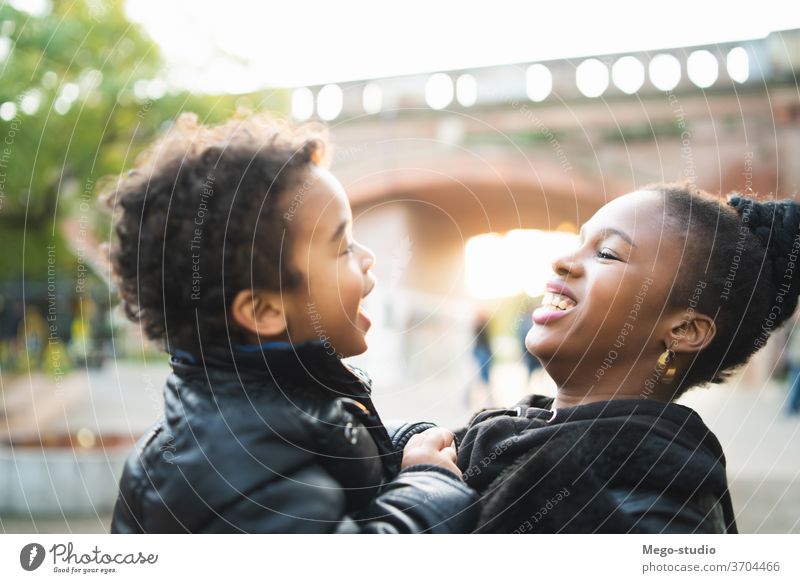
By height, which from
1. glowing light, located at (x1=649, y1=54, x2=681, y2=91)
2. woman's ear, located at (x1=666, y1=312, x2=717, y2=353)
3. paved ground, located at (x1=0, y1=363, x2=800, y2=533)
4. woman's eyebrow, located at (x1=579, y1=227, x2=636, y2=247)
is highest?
glowing light, located at (x1=649, y1=54, x2=681, y2=91)

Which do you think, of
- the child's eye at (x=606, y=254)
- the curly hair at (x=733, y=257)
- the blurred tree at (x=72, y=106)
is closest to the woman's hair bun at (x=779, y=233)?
the curly hair at (x=733, y=257)

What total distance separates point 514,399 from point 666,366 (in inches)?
67.3

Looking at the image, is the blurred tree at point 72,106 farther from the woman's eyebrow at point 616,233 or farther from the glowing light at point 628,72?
the woman's eyebrow at point 616,233

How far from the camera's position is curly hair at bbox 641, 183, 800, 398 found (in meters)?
0.53

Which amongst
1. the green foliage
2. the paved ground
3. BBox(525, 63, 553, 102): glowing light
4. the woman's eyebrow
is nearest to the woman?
the woman's eyebrow

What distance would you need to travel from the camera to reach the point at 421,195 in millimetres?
833

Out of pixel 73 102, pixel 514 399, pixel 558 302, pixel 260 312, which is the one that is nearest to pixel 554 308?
pixel 558 302

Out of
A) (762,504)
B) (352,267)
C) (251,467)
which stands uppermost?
(352,267)

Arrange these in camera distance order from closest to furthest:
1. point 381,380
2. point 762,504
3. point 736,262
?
point 736,262, point 381,380, point 762,504

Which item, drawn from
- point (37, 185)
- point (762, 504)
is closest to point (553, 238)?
point (762, 504)

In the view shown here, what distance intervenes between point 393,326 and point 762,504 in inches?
59.7

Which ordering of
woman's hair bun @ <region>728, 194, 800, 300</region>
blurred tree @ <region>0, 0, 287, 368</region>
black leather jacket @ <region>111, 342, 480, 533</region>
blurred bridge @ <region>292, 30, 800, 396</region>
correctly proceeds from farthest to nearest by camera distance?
blurred tree @ <region>0, 0, 287, 368</region> < blurred bridge @ <region>292, 30, 800, 396</region> < woman's hair bun @ <region>728, 194, 800, 300</region> < black leather jacket @ <region>111, 342, 480, 533</region>

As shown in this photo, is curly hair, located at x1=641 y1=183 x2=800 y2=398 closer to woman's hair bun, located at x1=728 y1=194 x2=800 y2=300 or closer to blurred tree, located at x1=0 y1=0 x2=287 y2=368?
woman's hair bun, located at x1=728 y1=194 x2=800 y2=300
